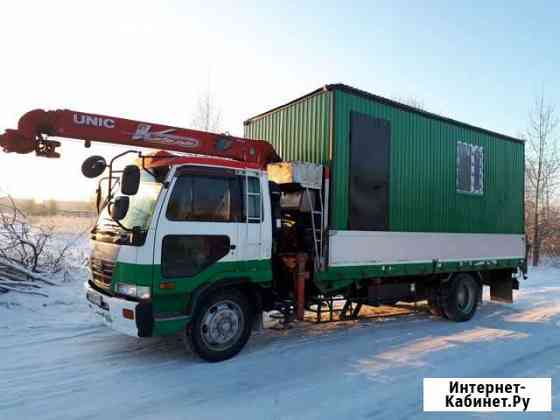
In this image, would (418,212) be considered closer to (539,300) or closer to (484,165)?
(484,165)

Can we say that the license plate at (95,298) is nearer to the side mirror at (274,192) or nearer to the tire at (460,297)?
the side mirror at (274,192)

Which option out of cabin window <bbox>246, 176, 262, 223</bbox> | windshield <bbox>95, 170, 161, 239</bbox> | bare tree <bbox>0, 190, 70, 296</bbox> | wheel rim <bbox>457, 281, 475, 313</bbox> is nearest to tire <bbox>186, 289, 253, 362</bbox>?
cabin window <bbox>246, 176, 262, 223</bbox>

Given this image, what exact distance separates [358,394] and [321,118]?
13.4 ft

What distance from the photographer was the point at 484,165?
8.82 metres

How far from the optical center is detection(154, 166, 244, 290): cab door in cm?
486

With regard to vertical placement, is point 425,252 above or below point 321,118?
below

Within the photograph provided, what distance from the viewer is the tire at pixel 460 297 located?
26.6ft

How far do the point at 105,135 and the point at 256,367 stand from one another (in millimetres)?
3493

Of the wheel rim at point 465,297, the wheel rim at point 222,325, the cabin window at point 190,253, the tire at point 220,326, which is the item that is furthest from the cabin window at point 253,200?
the wheel rim at point 465,297

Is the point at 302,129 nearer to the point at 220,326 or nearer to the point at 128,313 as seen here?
the point at 220,326

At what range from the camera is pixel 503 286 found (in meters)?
9.61

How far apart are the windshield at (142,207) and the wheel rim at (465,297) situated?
21.1 ft

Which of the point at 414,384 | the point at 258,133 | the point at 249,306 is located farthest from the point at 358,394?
the point at 258,133

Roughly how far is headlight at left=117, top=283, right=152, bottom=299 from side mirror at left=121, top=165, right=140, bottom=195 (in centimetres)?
111
